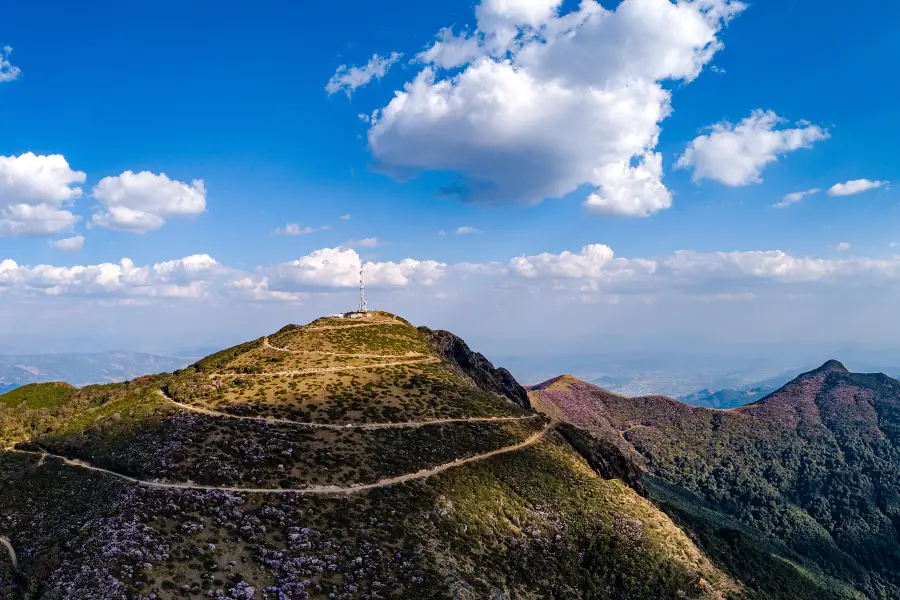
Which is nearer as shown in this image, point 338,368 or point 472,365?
point 338,368

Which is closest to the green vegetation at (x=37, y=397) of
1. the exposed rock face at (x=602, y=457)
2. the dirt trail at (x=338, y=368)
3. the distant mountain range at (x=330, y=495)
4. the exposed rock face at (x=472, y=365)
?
the distant mountain range at (x=330, y=495)

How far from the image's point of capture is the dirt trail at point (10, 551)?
42.8 metres

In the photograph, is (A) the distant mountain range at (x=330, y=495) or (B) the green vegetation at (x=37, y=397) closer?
(A) the distant mountain range at (x=330, y=495)

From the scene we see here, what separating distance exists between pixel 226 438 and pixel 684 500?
149 meters

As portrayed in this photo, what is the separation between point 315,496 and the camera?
2185 inches

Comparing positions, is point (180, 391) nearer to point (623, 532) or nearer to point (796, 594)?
point (623, 532)

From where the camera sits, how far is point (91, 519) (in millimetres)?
46531

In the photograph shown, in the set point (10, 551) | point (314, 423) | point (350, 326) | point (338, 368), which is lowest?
point (10, 551)

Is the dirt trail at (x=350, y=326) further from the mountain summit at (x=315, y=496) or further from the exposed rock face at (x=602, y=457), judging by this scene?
the exposed rock face at (x=602, y=457)

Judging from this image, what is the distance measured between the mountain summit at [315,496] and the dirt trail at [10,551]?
0.87 ft

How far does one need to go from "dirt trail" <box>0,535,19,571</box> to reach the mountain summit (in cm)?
27

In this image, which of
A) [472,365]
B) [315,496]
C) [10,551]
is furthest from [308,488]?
[472,365]

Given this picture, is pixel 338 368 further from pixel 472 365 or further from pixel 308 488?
Result: pixel 472 365

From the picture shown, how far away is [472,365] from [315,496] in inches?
3101
